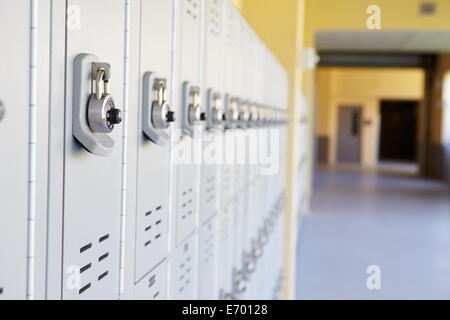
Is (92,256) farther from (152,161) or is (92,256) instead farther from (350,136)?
(350,136)

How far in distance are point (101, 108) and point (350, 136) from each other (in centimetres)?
1958

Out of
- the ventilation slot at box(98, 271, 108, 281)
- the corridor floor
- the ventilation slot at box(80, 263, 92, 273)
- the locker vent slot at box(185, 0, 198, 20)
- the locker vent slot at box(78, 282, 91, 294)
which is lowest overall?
the corridor floor

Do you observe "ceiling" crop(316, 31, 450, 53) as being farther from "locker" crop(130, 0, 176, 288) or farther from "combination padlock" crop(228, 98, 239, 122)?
"locker" crop(130, 0, 176, 288)

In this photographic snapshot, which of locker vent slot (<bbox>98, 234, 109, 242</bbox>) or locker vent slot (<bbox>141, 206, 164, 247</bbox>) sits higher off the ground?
locker vent slot (<bbox>98, 234, 109, 242</bbox>)

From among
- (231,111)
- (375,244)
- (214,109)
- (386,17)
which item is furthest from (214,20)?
(386,17)

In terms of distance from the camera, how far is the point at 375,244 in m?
6.29

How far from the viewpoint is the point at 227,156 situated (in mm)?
1818

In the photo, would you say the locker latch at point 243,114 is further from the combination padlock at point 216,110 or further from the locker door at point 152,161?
the locker door at point 152,161

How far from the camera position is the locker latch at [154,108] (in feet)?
3.09

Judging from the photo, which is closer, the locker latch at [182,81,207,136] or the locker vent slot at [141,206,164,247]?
the locker vent slot at [141,206,164,247]

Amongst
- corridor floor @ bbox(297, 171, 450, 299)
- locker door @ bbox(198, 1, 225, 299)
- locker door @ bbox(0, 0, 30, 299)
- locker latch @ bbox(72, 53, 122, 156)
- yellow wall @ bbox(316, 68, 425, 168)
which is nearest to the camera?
locker door @ bbox(0, 0, 30, 299)

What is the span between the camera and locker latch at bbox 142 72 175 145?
94 centimetres

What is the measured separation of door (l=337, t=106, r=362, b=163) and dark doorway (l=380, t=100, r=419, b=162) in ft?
12.2

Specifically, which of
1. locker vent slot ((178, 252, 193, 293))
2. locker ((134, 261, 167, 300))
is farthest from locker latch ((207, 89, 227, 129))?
locker ((134, 261, 167, 300))
